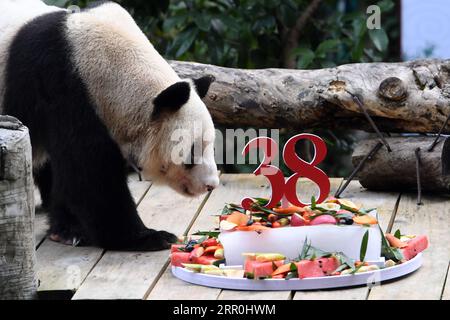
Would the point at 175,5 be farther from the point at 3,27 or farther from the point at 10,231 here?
the point at 10,231

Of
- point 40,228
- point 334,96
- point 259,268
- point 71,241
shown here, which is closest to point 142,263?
point 71,241

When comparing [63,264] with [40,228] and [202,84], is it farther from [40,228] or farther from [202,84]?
[202,84]

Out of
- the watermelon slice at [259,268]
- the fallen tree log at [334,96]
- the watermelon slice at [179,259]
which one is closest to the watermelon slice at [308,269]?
the watermelon slice at [259,268]

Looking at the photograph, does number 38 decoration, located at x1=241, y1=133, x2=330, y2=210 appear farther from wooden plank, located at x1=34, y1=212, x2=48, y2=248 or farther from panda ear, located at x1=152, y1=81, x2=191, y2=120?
wooden plank, located at x1=34, y1=212, x2=48, y2=248

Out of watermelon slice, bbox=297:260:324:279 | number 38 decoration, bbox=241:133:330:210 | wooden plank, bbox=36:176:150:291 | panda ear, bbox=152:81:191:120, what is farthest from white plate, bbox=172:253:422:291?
panda ear, bbox=152:81:191:120

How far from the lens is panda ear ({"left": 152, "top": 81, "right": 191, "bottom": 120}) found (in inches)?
185

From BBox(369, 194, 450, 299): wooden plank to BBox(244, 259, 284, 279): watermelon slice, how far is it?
45 centimetres

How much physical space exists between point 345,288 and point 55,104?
175 centimetres

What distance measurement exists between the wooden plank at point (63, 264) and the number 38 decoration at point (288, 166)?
0.85 meters

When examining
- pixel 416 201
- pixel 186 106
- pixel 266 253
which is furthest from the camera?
pixel 416 201

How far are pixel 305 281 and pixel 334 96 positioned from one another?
183 centimetres

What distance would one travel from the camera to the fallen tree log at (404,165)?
5551 millimetres
